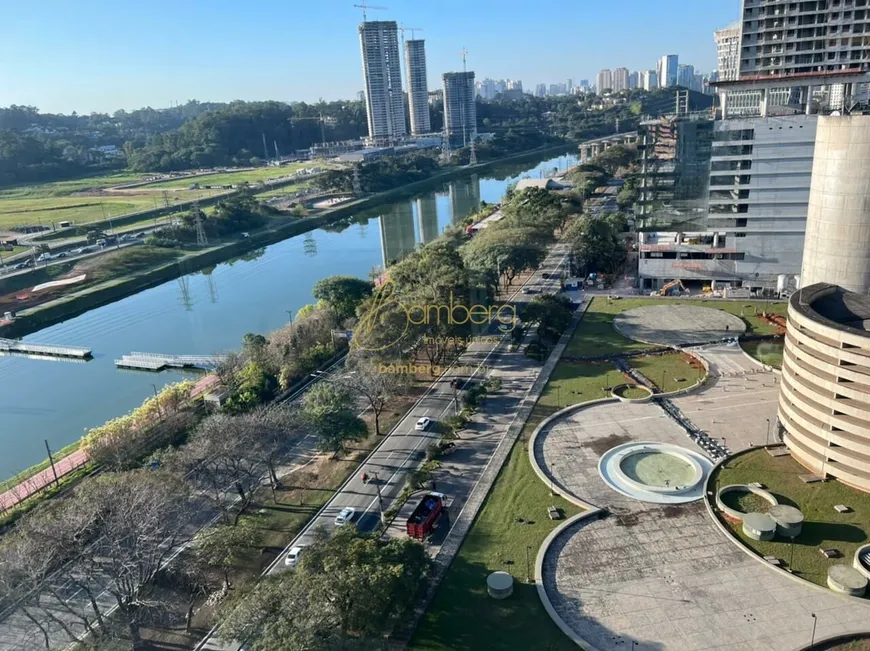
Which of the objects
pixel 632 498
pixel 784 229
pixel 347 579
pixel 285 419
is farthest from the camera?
pixel 784 229

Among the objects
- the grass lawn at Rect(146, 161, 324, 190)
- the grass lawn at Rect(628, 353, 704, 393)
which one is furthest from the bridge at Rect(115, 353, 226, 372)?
the grass lawn at Rect(146, 161, 324, 190)

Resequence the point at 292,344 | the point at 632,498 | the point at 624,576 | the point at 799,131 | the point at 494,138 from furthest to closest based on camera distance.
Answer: the point at 494,138, the point at 799,131, the point at 292,344, the point at 632,498, the point at 624,576

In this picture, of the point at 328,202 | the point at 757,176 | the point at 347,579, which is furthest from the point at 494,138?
the point at 347,579

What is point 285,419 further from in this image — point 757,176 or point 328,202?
point 328,202

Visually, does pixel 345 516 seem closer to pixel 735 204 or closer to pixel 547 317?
pixel 547 317

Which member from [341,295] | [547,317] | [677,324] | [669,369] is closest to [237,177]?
[341,295]

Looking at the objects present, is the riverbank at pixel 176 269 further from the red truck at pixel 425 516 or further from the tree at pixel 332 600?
the tree at pixel 332 600
